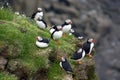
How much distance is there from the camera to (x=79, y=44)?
20188 mm

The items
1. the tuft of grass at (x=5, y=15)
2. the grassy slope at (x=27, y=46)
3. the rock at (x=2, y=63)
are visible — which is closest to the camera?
the rock at (x=2, y=63)

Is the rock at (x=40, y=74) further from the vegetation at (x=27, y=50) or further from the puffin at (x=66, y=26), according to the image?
the puffin at (x=66, y=26)

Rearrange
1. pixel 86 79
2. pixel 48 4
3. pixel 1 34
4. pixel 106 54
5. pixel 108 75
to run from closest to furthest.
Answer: pixel 1 34 < pixel 86 79 < pixel 108 75 < pixel 106 54 < pixel 48 4

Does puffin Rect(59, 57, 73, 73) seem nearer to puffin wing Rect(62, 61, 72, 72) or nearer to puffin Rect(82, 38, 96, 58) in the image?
puffin wing Rect(62, 61, 72, 72)

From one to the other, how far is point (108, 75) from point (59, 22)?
10.2 meters

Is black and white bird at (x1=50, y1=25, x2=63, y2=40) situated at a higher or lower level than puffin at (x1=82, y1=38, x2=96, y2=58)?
higher

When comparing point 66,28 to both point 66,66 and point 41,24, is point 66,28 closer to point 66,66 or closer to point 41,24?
point 41,24

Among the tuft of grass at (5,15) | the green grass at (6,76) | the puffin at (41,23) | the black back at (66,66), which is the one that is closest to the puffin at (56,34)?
the puffin at (41,23)

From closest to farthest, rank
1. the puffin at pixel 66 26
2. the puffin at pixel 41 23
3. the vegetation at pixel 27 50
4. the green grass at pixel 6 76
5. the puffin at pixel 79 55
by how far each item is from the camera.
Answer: the green grass at pixel 6 76
the vegetation at pixel 27 50
the puffin at pixel 79 55
the puffin at pixel 41 23
the puffin at pixel 66 26

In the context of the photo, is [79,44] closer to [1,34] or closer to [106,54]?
[1,34]

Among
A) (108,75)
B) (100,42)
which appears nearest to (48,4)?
(100,42)

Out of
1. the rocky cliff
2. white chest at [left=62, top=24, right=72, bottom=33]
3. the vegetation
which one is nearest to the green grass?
the vegetation

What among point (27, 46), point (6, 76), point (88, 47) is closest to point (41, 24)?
point (88, 47)

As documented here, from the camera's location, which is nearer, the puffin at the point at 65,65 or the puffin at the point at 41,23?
the puffin at the point at 65,65
